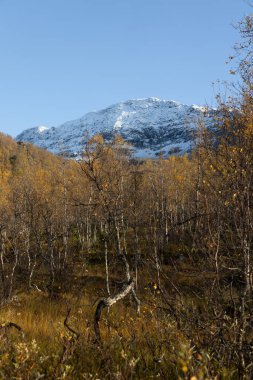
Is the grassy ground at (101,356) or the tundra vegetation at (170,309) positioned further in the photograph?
the tundra vegetation at (170,309)

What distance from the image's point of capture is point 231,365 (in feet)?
11.1

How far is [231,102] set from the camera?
930cm

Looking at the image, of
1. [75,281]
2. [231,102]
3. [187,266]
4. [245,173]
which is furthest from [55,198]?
[245,173]

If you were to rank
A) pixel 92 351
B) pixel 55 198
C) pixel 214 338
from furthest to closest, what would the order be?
pixel 55 198
pixel 92 351
pixel 214 338

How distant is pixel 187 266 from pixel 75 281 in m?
7.75

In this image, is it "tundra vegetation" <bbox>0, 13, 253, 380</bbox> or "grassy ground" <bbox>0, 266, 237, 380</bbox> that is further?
"tundra vegetation" <bbox>0, 13, 253, 380</bbox>

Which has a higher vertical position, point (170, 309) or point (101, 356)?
point (170, 309)

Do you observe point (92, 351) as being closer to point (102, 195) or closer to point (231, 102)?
point (102, 195)

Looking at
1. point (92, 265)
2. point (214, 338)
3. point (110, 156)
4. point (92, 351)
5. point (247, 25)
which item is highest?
point (247, 25)

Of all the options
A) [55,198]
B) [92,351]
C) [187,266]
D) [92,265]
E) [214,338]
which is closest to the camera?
[214,338]

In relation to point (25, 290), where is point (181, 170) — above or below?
above

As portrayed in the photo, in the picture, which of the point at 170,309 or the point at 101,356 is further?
the point at 170,309

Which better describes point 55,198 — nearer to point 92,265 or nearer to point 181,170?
point 92,265

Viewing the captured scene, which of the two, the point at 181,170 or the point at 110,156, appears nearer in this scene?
the point at 110,156
